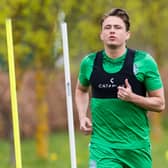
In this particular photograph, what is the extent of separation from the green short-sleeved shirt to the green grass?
8.87 m

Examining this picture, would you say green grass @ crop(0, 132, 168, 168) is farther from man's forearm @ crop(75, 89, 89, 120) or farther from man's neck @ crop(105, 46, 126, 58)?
man's neck @ crop(105, 46, 126, 58)

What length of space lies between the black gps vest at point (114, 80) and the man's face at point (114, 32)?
17cm

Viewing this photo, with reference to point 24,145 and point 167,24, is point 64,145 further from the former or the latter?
point 167,24

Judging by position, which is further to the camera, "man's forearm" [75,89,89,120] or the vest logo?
"man's forearm" [75,89,89,120]

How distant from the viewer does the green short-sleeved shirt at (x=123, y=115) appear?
772 cm

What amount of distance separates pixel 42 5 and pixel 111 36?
29.7 ft

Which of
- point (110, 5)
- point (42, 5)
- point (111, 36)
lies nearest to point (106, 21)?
point (111, 36)

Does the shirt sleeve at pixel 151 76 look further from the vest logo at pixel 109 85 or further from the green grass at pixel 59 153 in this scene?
the green grass at pixel 59 153

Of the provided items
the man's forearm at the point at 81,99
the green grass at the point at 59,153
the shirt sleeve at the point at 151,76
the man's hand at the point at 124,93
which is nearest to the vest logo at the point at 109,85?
the man's hand at the point at 124,93

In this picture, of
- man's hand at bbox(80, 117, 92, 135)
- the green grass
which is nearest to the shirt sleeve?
man's hand at bbox(80, 117, 92, 135)

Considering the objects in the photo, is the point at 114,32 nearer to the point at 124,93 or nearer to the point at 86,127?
the point at 124,93

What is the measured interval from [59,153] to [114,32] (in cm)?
1481

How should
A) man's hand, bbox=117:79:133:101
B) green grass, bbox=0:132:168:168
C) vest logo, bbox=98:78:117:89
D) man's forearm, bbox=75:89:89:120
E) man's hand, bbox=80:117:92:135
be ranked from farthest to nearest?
1. green grass, bbox=0:132:168:168
2. man's forearm, bbox=75:89:89:120
3. man's hand, bbox=80:117:92:135
4. vest logo, bbox=98:78:117:89
5. man's hand, bbox=117:79:133:101

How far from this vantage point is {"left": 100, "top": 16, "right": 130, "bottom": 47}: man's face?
7.73 m
